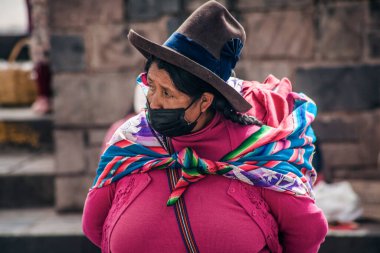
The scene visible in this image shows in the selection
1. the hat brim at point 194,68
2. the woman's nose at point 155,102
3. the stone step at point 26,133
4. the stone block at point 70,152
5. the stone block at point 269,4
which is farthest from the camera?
the stone step at point 26,133

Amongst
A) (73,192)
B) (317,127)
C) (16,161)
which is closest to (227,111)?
(317,127)

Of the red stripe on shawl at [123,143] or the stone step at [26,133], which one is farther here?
the stone step at [26,133]

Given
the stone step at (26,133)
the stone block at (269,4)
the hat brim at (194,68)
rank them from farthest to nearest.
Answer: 1. the stone step at (26,133)
2. the stone block at (269,4)
3. the hat brim at (194,68)

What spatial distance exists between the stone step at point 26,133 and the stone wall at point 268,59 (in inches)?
57.1

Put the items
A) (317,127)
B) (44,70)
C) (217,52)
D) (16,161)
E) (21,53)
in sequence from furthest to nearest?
1. (21,53)
2. (44,70)
3. (16,161)
4. (317,127)
5. (217,52)

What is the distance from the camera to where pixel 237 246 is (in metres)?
2.19

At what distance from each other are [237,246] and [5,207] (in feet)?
11.8

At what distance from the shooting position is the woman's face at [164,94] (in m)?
2.20

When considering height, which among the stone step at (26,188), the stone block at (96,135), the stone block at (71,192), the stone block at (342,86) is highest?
the stone block at (342,86)

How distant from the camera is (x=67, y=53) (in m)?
4.75

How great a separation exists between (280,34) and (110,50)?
1.17m

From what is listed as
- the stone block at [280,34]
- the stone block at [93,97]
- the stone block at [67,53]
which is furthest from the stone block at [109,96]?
the stone block at [280,34]

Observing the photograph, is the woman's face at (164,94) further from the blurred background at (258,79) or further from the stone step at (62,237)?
the stone step at (62,237)

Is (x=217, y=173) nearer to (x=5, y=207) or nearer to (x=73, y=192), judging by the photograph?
(x=73, y=192)
